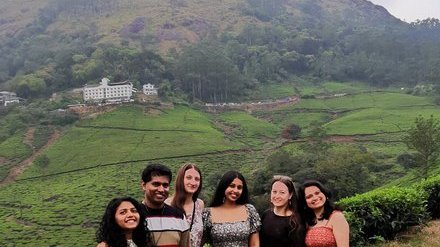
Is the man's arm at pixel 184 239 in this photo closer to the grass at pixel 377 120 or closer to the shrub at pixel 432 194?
the shrub at pixel 432 194

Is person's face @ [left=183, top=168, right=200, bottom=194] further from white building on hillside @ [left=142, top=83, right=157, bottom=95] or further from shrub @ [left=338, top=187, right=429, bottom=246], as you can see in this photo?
white building on hillside @ [left=142, top=83, right=157, bottom=95]

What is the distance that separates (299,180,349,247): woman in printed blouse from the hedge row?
11.9ft

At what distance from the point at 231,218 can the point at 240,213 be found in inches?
4.4

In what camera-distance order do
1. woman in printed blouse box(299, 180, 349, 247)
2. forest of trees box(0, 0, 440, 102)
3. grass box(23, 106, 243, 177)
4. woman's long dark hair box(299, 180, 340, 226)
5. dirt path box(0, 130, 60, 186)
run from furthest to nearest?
A: forest of trees box(0, 0, 440, 102)
grass box(23, 106, 243, 177)
dirt path box(0, 130, 60, 186)
woman's long dark hair box(299, 180, 340, 226)
woman in printed blouse box(299, 180, 349, 247)

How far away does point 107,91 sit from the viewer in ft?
231

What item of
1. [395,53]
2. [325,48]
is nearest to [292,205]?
[395,53]

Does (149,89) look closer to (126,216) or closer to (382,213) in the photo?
(382,213)

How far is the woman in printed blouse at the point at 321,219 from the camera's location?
5.01 m

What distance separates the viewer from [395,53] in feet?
315

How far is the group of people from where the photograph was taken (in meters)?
4.78

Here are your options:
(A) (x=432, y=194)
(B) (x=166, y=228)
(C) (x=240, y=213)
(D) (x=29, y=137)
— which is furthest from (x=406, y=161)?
(D) (x=29, y=137)

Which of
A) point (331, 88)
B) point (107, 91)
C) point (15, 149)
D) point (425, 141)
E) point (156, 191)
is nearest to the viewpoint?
point (156, 191)

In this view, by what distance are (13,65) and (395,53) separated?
78546 millimetres

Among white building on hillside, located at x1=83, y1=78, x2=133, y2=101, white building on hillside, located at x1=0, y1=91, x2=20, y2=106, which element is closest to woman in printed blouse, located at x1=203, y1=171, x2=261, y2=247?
white building on hillside, located at x1=83, y1=78, x2=133, y2=101
